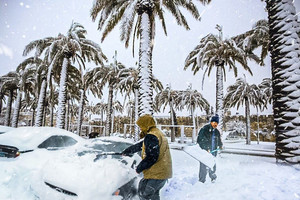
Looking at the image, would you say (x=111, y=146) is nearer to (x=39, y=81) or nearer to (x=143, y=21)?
Result: (x=143, y=21)

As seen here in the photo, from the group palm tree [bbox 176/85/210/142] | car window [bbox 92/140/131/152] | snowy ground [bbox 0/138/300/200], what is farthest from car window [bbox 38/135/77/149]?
palm tree [bbox 176/85/210/142]

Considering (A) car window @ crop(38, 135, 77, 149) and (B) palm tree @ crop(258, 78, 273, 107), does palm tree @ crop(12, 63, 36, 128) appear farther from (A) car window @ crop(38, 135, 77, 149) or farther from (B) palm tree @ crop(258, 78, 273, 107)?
(B) palm tree @ crop(258, 78, 273, 107)

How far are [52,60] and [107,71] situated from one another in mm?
7193

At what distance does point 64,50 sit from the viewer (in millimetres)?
12844

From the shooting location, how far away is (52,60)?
13.5 meters

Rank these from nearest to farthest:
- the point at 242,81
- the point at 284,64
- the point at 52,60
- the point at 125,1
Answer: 1. the point at 284,64
2. the point at 125,1
3. the point at 52,60
4. the point at 242,81

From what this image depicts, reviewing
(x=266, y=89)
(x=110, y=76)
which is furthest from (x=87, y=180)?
(x=266, y=89)

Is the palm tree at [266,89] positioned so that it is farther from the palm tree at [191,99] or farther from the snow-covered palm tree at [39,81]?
the snow-covered palm tree at [39,81]

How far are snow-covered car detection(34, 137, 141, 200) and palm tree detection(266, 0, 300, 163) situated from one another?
4.02 m

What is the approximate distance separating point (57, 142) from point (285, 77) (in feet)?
21.3

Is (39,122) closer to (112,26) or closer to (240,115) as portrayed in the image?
(112,26)

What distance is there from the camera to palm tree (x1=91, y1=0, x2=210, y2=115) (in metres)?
8.03

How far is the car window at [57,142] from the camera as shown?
16.0ft

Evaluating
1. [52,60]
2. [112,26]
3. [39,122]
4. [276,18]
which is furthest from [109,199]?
[39,122]
